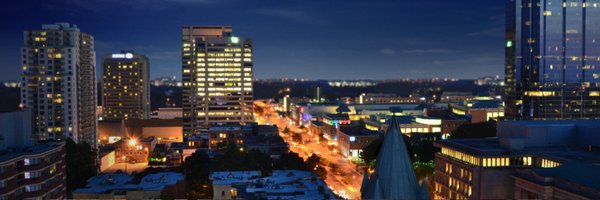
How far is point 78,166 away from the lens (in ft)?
295

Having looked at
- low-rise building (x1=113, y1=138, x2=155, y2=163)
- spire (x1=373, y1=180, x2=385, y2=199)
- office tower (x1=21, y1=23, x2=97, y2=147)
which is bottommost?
low-rise building (x1=113, y1=138, x2=155, y2=163)

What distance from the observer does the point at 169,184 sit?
240ft

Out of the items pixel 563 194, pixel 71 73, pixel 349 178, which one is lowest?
pixel 349 178

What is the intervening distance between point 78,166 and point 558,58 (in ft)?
359

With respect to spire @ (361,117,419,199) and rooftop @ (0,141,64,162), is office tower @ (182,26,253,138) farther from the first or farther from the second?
spire @ (361,117,419,199)

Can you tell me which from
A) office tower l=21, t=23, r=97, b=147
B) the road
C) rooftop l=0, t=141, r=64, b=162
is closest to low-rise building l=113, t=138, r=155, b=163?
office tower l=21, t=23, r=97, b=147

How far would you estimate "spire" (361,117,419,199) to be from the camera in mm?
40125

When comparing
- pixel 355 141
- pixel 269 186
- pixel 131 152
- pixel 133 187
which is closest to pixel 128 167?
pixel 131 152

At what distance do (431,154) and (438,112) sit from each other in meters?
74.6

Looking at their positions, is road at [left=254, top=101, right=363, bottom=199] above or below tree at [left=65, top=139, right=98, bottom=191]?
below

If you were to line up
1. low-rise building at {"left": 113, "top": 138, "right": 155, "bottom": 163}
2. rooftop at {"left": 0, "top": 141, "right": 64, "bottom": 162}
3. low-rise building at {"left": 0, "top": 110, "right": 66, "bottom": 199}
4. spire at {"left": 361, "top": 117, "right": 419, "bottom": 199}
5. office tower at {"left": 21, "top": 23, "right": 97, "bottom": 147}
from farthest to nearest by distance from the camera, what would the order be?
1. low-rise building at {"left": 113, "top": 138, "right": 155, "bottom": 163}
2. office tower at {"left": 21, "top": 23, "right": 97, "bottom": 147}
3. rooftop at {"left": 0, "top": 141, "right": 64, "bottom": 162}
4. low-rise building at {"left": 0, "top": 110, "right": 66, "bottom": 199}
5. spire at {"left": 361, "top": 117, "right": 419, "bottom": 199}

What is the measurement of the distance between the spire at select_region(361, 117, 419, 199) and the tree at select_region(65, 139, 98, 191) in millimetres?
59750

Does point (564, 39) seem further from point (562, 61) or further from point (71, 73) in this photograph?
point (71, 73)

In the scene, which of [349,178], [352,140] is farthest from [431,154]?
[352,140]
